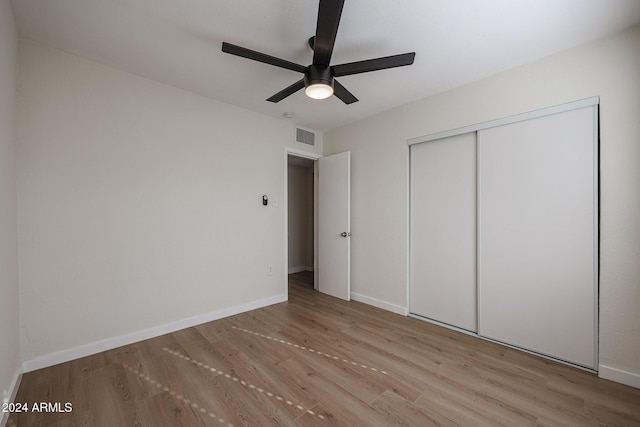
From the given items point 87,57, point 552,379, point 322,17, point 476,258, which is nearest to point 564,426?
point 552,379

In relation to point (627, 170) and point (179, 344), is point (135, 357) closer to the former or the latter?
point (179, 344)

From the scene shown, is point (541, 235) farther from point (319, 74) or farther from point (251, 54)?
point (251, 54)

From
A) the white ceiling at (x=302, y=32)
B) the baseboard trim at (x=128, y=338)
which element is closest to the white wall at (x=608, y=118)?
the white ceiling at (x=302, y=32)

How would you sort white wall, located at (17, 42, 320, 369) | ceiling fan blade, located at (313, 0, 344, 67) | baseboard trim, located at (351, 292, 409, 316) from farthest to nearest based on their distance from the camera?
baseboard trim, located at (351, 292, 409, 316)
white wall, located at (17, 42, 320, 369)
ceiling fan blade, located at (313, 0, 344, 67)

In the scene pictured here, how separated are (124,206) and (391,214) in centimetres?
281

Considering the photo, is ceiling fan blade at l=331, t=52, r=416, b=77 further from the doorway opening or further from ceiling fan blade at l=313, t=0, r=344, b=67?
the doorway opening

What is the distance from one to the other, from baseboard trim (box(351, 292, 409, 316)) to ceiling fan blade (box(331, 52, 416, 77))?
2594mm

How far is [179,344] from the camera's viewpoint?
243 centimetres

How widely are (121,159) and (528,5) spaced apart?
10.9 ft

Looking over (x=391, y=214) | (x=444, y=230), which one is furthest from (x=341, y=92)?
(x=444, y=230)

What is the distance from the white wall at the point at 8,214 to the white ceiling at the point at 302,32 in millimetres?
263

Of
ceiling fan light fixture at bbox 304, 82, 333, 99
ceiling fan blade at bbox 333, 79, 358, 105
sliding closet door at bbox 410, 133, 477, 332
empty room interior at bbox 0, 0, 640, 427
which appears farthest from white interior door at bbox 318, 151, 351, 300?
ceiling fan light fixture at bbox 304, 82, 333, 99

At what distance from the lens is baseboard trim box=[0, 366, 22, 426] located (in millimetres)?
1486

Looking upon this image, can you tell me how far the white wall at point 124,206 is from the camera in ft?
6.66
